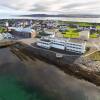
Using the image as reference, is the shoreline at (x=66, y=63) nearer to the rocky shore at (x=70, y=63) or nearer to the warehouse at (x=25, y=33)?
the rocky shore at (x=70, y=63)

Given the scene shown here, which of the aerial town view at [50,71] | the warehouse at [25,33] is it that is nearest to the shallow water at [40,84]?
the aerial town view at [50,71]

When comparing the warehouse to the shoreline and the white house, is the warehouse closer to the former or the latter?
the shoreline

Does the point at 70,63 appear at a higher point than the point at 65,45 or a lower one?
lower

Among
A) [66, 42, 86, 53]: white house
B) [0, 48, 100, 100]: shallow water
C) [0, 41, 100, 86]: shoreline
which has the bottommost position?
[0, 48, 100, 100]: shallow water

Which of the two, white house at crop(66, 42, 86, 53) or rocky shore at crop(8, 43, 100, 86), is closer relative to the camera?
rocky shore at crop(8, 43, 100, 86)

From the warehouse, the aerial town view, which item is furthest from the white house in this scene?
the warehouse

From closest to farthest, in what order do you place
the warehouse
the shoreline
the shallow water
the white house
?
the shallow water
the shoreline
the white house
the warehouse

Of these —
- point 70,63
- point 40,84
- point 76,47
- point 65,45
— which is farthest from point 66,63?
point 40,84

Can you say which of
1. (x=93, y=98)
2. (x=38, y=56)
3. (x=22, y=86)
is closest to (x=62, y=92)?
(x=93, y=98)

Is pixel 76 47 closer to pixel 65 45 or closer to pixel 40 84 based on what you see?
pixel 65 45
